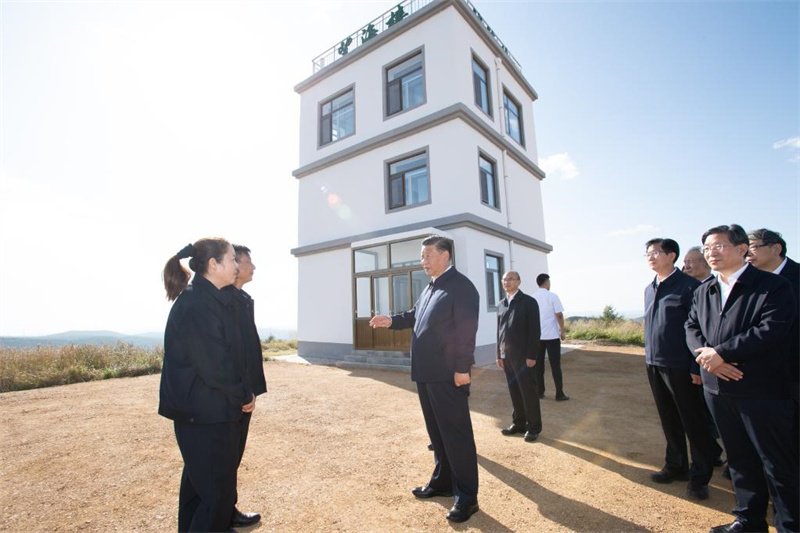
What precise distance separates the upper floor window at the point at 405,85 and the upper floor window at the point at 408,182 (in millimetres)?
1804

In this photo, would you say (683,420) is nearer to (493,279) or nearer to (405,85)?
(493,279)

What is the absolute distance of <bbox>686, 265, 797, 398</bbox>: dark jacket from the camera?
2.34 metres

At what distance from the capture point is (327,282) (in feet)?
42.7

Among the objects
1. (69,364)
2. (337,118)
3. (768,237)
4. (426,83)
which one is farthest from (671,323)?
(337,118)

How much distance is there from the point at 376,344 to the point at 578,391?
5.87m

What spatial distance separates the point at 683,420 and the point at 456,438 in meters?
2.05

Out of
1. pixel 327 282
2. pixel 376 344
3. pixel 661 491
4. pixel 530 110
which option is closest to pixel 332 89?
pixel 327 282

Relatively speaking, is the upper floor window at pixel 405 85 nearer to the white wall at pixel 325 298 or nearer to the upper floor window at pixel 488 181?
the upper floor window at pixel 488 181

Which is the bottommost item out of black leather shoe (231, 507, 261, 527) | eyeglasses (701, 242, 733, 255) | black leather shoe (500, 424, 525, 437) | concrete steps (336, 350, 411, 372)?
black leather shoe (231, 507, 261, 527)

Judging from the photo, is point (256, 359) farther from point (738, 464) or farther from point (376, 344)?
point (376, 344)

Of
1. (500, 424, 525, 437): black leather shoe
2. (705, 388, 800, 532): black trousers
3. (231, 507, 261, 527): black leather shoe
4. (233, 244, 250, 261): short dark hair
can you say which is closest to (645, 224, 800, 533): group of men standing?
(705, 388, 800, 532): black trousers

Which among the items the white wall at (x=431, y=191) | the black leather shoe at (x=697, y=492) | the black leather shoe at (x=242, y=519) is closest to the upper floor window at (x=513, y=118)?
the white wall at (x=431, y=191)

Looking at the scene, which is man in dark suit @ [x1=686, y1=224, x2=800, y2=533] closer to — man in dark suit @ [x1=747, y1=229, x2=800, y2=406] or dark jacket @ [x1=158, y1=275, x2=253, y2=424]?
man in dark suit @ [x1=747, y1=229, x2=800, y2=406]

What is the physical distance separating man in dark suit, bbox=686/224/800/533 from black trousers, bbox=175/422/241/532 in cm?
316
